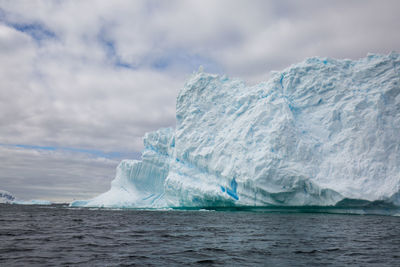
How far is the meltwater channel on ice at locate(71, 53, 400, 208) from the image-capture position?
79.5 ft

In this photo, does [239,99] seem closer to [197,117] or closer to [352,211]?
[197,117]

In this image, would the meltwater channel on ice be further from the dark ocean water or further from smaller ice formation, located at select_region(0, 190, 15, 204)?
smaller ice formation, located at select_region(0, 190, 15, 204)

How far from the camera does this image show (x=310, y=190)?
79.8 feet

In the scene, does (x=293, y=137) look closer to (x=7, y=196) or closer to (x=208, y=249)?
(x=208, y=249)

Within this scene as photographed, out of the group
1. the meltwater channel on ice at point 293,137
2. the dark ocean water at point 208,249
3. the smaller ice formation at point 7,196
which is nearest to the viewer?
the dark ocean water at point 208,249

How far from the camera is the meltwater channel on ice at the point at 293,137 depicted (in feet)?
79.5

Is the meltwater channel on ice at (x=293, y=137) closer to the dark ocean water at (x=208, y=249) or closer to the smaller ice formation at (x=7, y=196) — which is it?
the dark ocean water at (x=208, y=249)

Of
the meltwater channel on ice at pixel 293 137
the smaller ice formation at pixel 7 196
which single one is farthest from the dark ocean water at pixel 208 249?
the smaller ice formation at pixel 7 196

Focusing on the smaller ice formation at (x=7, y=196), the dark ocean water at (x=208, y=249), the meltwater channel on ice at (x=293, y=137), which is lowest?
the smaller ice formation at (x=7, y=196)

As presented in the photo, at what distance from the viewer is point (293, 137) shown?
26.2 m

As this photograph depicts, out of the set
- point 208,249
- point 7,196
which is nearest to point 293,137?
point 208,249

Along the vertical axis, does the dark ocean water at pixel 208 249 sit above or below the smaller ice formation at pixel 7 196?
above

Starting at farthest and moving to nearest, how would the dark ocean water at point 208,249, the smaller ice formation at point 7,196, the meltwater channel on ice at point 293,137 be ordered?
the smaller ice formation at point 7,196, the meltwater channel on ice at point 293,137, the dark ocean water at point 208,249

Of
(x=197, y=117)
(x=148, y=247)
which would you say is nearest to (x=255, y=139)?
(x=197, y=117)
